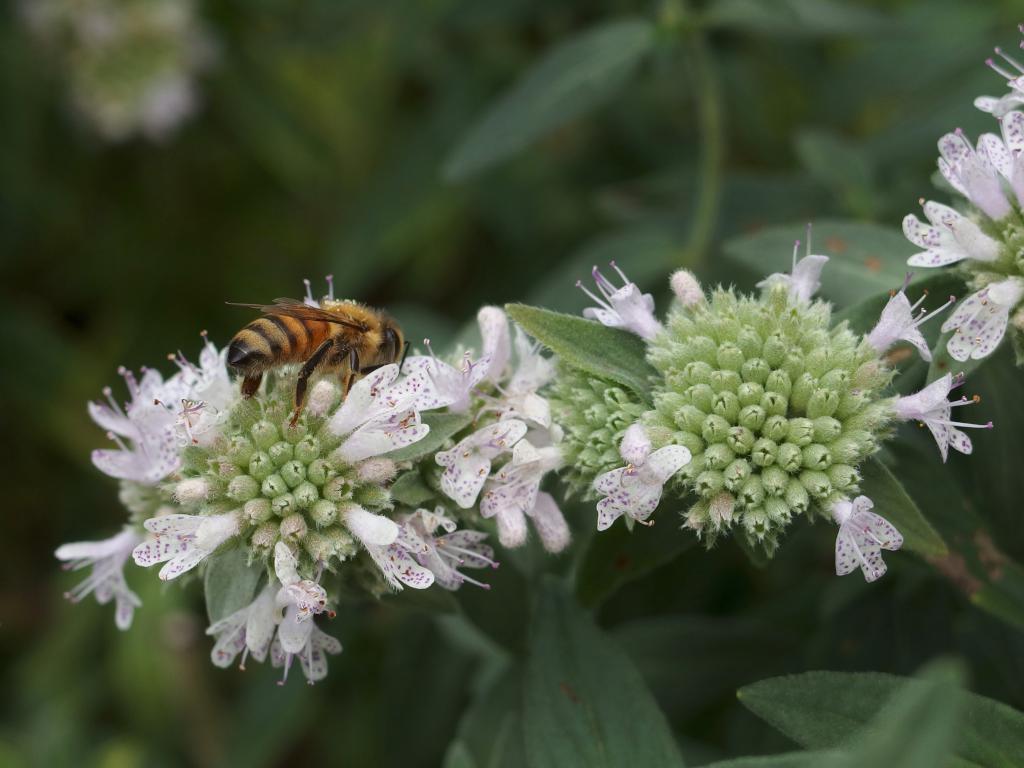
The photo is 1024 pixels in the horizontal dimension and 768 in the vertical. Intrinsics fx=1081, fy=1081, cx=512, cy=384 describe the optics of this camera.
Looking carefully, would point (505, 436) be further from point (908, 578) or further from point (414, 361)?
point (908, 578)

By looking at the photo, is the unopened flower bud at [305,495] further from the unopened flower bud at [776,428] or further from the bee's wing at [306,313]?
the unopened flower bud at [776,428]

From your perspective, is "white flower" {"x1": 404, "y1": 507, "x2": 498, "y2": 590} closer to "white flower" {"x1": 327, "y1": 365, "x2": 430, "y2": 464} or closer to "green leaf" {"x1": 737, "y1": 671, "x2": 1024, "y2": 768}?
"white flower" {"x1": 327, "y1": 365, "x2": 430, "y2": 464}

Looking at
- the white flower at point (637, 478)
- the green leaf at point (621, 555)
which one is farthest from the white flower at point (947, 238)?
the green leaf at point (621, 555)

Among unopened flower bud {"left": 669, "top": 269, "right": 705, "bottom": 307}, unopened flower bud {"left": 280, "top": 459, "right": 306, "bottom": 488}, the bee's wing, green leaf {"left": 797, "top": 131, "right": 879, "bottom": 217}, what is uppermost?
green leaf {"left": 797, "top": 131, "right": 879, "bottom": 217}

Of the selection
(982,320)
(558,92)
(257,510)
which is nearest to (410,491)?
(257,510)

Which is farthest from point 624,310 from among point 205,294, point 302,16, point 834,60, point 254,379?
point 205,294

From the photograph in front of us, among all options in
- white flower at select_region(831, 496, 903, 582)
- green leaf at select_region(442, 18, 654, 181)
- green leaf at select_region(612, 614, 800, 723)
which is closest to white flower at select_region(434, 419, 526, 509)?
white flower at select_region(831, 496, 903, 582)

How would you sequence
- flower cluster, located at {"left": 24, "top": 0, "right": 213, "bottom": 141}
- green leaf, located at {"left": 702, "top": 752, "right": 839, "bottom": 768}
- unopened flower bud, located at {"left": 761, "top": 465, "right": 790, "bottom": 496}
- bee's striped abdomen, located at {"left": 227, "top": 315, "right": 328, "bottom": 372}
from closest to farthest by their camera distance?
green leaf, located at {"left": 702, "top": 752, "right": 839, "bottom": 768} < unopened flower bud, located at {"left": 761, "top": 465, "right": 790, "bottom": 496} < bee's striped abdomen, located at {"left": 227, "top": 315, "right": 328, "bottom": 372} < flower cluster, located at {"left": 24, "top": 0, "right": 213, "bottom": 141}
